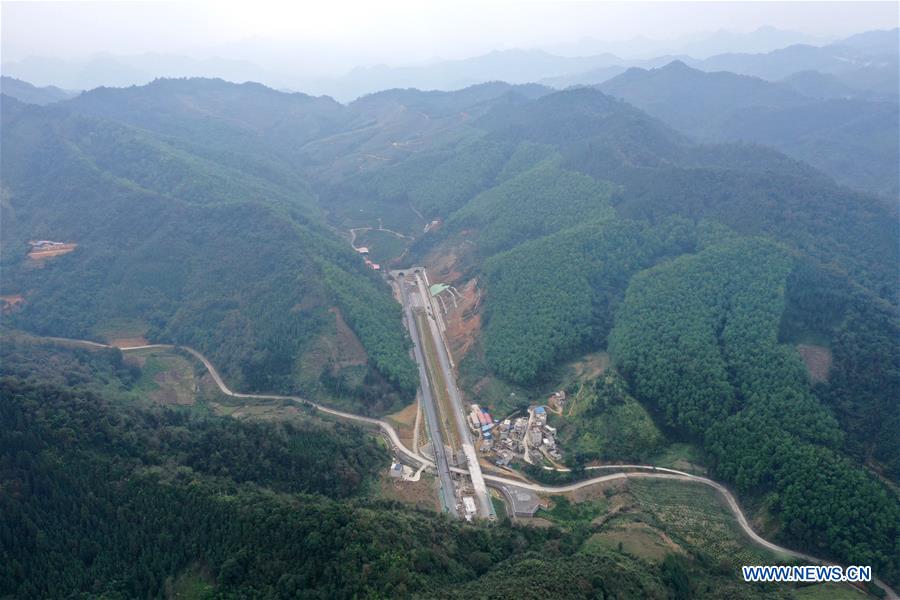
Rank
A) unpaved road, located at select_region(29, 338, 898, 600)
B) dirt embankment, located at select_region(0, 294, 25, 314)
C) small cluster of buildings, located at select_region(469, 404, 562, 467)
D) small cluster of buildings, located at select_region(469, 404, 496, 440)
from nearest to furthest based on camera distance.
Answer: unpaved road, located at select_region(29, 338, 898, 600), small cluster of buildings, located at select_region(469, 404, 562, 467), small cluster of buildings, located at select_region(469, 404, 496, 440), dirt embankment, located at select_region(0, 294, 25, 314)

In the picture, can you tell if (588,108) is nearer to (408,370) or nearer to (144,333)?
(408,370)

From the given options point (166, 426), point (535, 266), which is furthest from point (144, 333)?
point (535, 266)

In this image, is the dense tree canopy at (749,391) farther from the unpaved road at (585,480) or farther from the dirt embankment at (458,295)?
the dirt embankment at (458,295)

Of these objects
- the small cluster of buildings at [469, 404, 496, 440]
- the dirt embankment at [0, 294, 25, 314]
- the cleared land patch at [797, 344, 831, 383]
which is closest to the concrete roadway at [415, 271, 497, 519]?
the small cluster of buildings at [469, 404, 496, 440]

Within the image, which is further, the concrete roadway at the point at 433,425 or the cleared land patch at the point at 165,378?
the cleared land patch at the point at 165,378

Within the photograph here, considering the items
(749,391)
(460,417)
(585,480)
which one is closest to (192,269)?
(460,417)

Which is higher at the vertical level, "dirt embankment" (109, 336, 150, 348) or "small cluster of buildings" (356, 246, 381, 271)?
"small cluster of buildings" (356, 246, 381, 271)

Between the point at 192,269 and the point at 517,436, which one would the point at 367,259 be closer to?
the point at 192,269

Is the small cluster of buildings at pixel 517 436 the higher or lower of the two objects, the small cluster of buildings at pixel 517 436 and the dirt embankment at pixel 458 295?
the lower

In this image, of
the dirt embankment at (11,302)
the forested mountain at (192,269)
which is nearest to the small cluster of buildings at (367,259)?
the forested mountain at (192,269)

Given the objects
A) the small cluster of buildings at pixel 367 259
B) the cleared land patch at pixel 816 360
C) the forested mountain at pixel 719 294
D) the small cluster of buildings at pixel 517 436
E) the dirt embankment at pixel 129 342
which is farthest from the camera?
the small cluster of buildings at pixel 367 259

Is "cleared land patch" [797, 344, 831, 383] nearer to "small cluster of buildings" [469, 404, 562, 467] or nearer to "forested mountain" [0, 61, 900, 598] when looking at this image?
"forested mountain" [0, 61, 900, 598]
